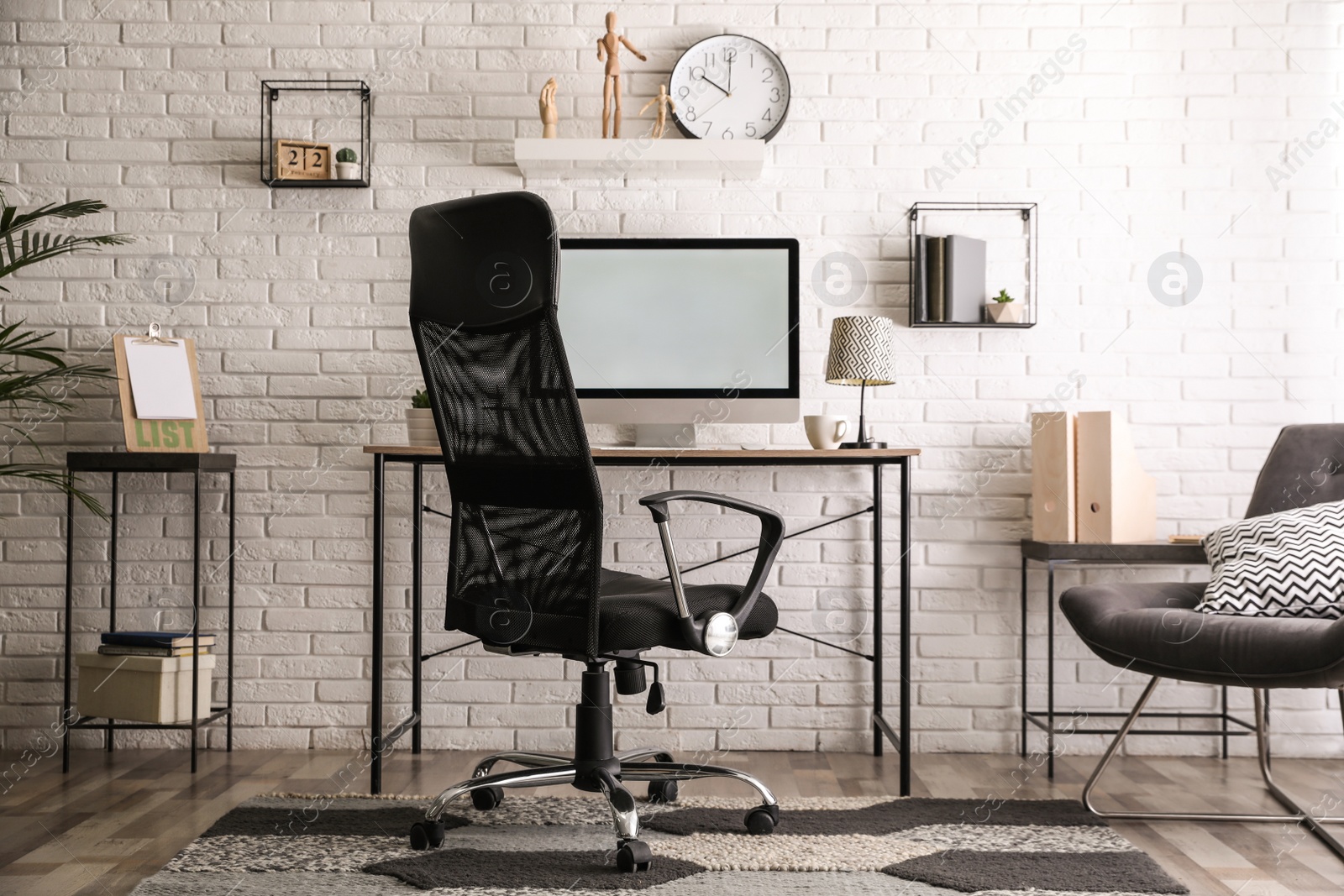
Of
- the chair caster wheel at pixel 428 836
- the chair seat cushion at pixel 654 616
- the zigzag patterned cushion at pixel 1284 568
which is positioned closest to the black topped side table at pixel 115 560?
the chair caster wheel at pixel 428 836

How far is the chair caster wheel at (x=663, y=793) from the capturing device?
2.15 meters

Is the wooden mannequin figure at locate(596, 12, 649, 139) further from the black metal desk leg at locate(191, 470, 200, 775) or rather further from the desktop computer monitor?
the black metal desk leg at locate(191, 470, 200, 775)

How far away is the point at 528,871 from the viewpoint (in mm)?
1757

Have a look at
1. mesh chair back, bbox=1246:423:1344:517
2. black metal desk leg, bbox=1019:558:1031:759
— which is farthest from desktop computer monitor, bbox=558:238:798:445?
mesh chair back, bbox=1246:423:1344:517

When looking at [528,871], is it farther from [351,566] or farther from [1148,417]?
[1148,417]

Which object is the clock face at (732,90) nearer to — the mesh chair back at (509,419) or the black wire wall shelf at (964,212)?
the black wire wall shelf at (964,212)

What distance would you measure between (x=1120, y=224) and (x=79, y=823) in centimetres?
294

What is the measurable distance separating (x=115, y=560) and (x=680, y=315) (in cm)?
168

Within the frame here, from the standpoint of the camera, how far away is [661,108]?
8.68ft

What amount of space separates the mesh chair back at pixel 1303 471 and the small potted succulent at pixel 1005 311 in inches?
27.1

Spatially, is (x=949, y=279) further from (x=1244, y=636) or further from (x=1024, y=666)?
(x=1244, y=636)

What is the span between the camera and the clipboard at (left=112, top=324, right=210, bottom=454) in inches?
98.7

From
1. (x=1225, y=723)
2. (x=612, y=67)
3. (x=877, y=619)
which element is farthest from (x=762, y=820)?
(x=612, y=67)

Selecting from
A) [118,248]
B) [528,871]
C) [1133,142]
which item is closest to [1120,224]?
[1133,142]
